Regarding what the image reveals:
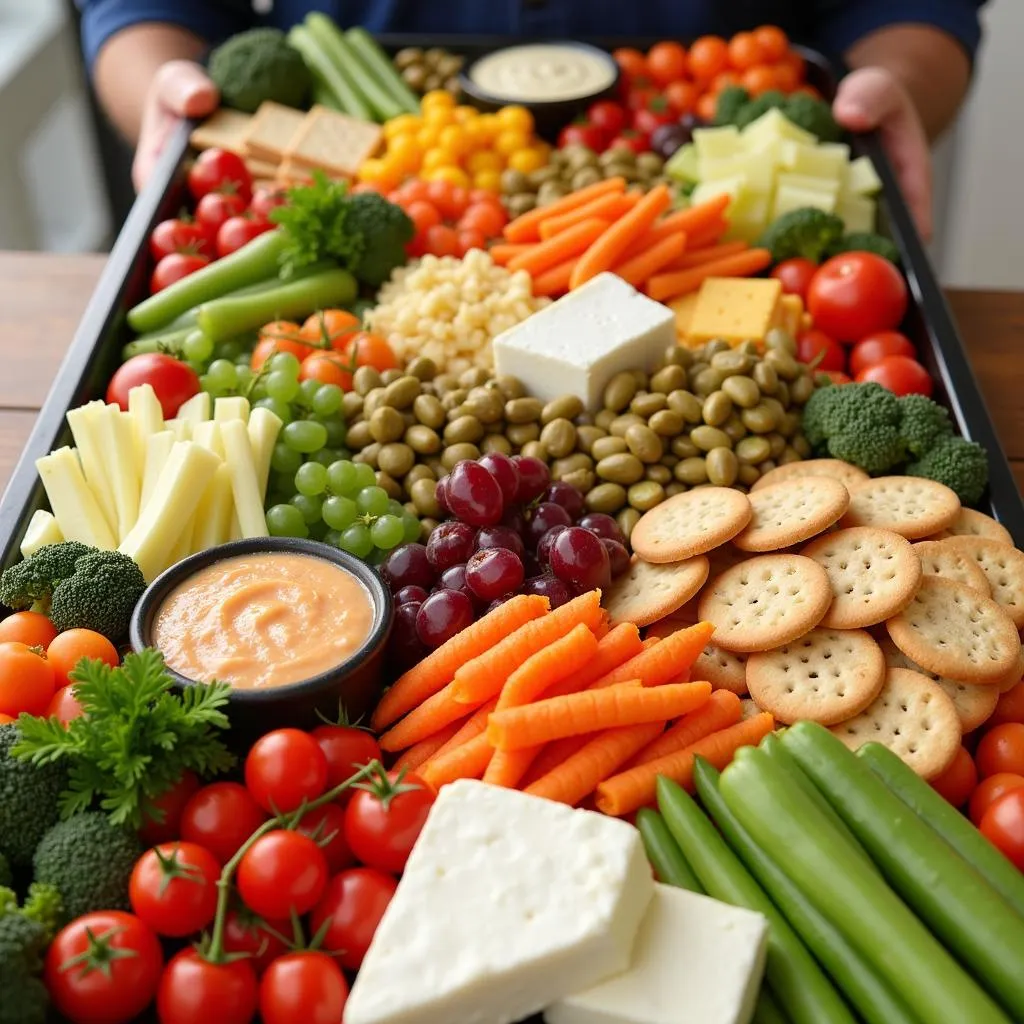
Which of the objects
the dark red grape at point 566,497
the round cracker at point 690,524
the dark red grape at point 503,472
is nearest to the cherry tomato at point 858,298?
the round cracker at point 690,524

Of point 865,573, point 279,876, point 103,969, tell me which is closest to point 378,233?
point 865,573

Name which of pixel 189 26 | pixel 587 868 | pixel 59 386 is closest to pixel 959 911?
pixel 587 868

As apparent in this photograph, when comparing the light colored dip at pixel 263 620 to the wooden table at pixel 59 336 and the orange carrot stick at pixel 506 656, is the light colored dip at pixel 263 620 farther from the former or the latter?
the wooden table at pixel 59 336

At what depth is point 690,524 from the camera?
7.19ft

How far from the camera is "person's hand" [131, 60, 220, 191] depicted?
3.58 meters

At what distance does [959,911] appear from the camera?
1.52 metres

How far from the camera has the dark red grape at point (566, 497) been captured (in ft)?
7.55

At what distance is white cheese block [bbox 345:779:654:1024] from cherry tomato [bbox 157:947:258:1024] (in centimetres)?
14

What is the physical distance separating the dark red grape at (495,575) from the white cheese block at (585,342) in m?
0.60

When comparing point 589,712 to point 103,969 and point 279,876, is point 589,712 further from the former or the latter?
point 103,969

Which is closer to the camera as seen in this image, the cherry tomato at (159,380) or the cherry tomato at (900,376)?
the cherry tomato at (159,380)

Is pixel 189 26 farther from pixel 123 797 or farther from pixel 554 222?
pixel 123 797

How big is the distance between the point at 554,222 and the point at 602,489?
1.00 m

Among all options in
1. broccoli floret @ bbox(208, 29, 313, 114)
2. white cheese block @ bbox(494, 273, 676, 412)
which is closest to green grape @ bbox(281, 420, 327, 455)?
white cheese block @ bbox(494, 273, 676, 412)
